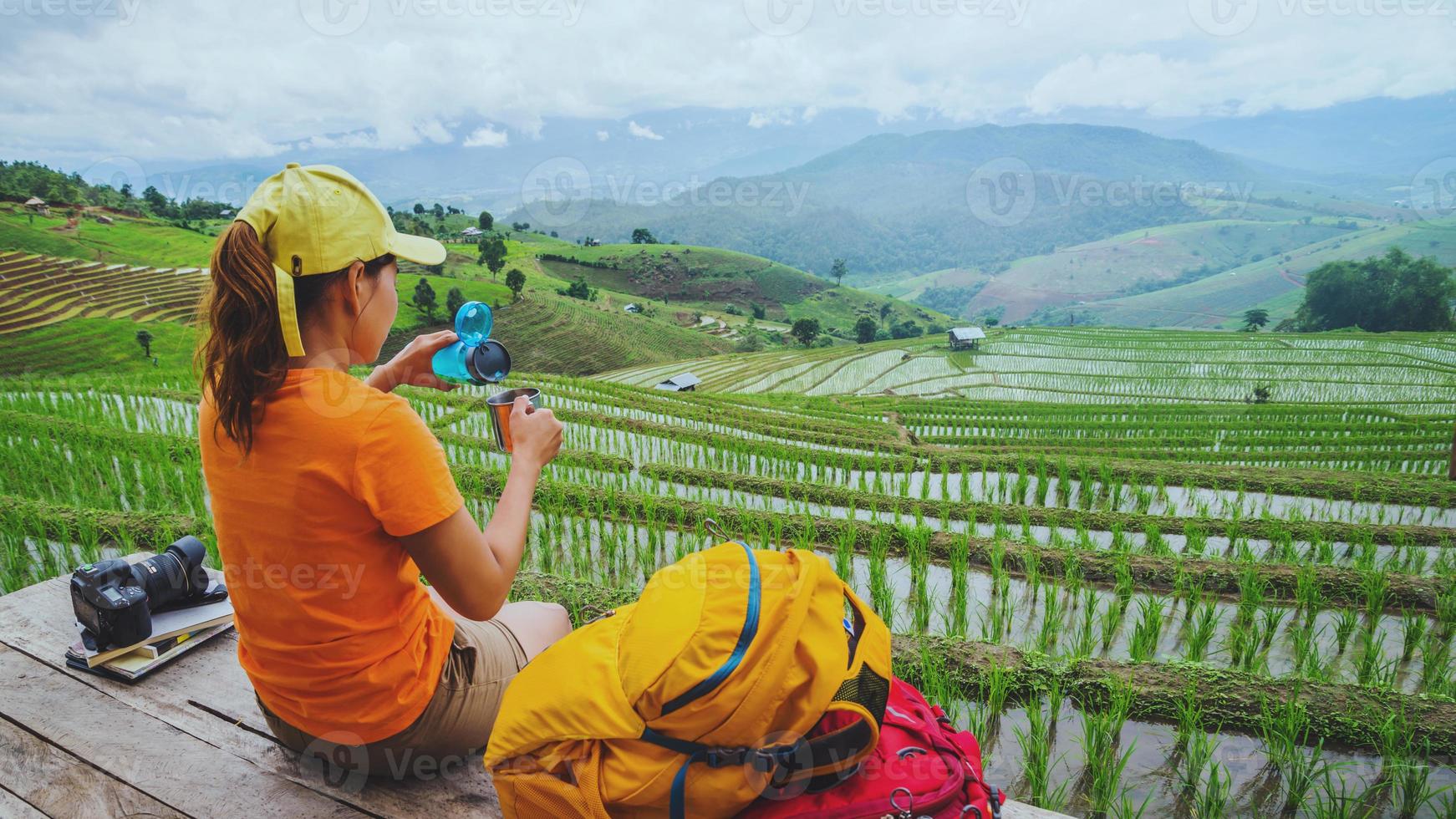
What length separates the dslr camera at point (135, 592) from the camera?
1.99 m

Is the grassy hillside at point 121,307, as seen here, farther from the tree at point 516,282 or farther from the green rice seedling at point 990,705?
the green rice seedling at point 990,705

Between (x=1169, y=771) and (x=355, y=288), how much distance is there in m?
2.64

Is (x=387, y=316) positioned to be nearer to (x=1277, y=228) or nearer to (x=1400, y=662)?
(x=1400, y=662)

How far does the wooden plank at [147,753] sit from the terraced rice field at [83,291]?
17319mm

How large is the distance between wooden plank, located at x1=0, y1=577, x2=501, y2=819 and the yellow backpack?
27 cm

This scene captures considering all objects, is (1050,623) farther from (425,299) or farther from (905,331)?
(905,331)

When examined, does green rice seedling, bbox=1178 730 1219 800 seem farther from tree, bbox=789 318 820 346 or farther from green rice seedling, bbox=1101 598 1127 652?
tree, bbox=789 318 820 346

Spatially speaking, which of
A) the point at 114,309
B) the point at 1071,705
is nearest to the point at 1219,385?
the point at 1071,705

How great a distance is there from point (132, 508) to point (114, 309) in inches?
711

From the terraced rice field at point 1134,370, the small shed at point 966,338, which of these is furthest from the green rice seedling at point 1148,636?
the small shed at point 966,338

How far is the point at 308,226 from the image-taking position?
4.04 feet

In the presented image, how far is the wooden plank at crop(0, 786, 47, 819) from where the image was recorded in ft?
5.10

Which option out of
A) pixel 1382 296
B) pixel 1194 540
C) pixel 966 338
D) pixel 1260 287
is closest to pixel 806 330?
pixel 966 338

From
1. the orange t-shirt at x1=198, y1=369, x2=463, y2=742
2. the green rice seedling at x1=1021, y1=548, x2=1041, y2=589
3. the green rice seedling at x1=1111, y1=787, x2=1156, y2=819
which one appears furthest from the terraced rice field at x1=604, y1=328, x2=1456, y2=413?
the orange t-shirt at x1=198, y1=369, x2=463, y2=742
